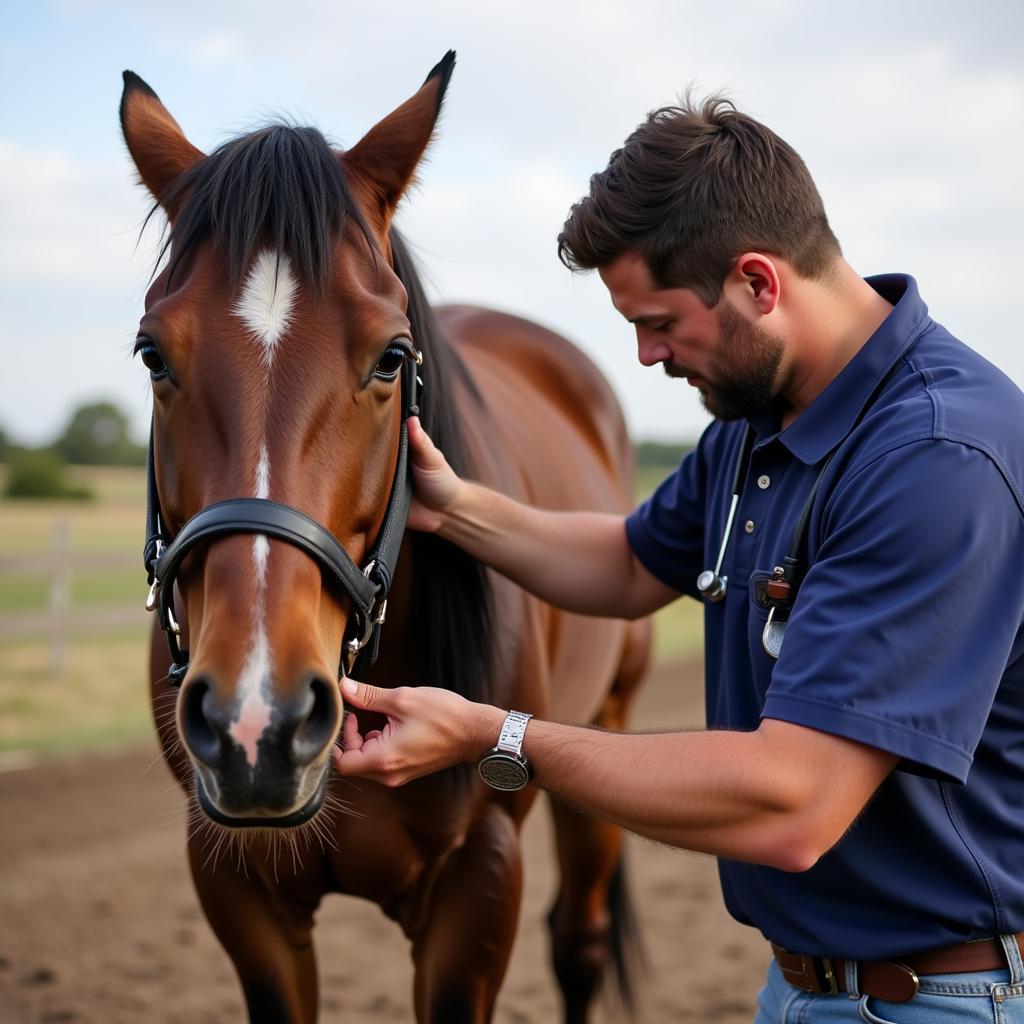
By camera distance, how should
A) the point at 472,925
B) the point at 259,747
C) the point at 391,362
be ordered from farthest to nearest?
1. the point at 472,925
2. the point at 391,362
3. the point at 259,747

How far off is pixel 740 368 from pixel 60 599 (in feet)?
28.4

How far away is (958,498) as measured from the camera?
1.65m

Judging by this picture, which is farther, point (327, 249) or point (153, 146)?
point (153, 146)

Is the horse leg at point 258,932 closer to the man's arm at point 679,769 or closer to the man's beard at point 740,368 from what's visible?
the man's arm at point 679,769

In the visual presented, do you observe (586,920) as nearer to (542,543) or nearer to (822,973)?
(542,543)

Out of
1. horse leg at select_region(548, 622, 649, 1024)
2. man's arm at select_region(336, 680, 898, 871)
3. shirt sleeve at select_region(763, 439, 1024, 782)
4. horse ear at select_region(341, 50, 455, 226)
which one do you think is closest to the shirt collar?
shirt sleeve at select_region(763, 439, 1024, 782)

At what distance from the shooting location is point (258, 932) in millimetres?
2535

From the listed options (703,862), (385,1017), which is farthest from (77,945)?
(703,862)

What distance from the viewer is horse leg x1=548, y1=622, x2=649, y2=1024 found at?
4.06 m

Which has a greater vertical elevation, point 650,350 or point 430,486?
point 650,350

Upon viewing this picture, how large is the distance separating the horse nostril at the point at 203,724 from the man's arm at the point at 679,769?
1.02 ft

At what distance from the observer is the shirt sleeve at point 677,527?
8.70ft

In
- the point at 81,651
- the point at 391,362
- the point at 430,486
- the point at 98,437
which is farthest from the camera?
the point at 98,437

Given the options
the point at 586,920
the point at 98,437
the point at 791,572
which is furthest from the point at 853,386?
the point at 98,437
